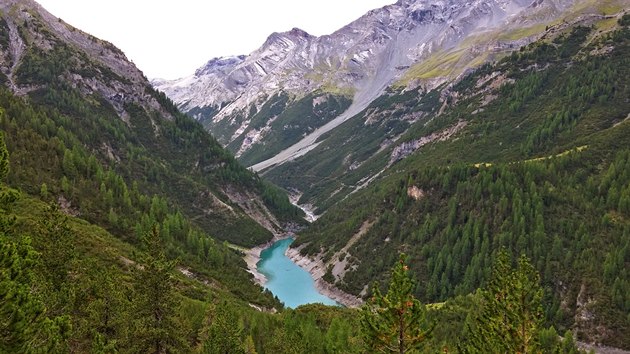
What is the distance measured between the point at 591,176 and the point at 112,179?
447 feet

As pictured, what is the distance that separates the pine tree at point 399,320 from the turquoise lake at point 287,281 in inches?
4168

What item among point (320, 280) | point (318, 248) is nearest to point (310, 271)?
point (320, 280)

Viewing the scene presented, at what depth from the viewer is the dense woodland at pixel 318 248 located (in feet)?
100

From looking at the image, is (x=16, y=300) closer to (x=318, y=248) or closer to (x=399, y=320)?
(x=399, y=320)

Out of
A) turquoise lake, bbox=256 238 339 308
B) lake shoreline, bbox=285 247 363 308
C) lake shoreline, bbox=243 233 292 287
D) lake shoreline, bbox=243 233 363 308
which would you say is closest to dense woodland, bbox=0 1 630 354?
lake shoreline, bbox=285 247 363 308

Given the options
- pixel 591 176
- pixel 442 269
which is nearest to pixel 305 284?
pixel 442 269

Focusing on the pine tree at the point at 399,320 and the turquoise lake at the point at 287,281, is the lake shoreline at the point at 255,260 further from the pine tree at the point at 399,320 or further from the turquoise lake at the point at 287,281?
the pine tree at the point at 399,320

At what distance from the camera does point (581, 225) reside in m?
120

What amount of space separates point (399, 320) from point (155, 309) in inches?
723

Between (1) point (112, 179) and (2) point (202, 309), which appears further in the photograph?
(1) point (112, 179)

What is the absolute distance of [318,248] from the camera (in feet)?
569

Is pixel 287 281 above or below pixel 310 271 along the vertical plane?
above

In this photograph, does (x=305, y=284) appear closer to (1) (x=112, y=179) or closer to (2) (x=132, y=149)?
(1) (x=112, y=179)

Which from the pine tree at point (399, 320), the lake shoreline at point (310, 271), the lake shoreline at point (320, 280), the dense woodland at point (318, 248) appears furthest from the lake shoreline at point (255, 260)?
the pine tree at point (399, 320)
